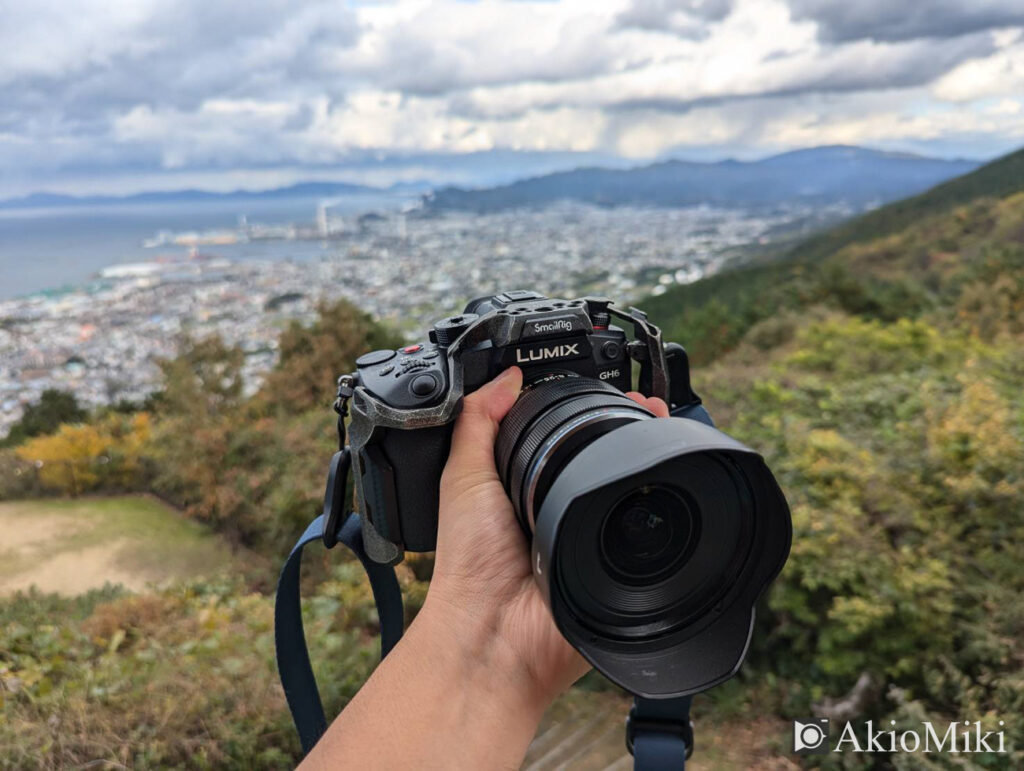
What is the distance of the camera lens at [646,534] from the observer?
960mm

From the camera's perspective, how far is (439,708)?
0.93m

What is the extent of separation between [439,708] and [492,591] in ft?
0.63

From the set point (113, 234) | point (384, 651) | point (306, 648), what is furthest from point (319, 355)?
point (113, 234)

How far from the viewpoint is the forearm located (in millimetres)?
905

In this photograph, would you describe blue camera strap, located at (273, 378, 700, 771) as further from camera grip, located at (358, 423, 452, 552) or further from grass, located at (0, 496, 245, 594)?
grass, located at (0, 496, 245, 594)

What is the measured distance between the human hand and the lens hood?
8 centimetres

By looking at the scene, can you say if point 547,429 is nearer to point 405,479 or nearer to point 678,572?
point 678,572

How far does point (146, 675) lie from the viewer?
2.51 meters

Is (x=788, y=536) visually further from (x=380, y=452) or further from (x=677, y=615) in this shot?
(x=380, y=452)

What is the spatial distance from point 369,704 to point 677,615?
0.48m

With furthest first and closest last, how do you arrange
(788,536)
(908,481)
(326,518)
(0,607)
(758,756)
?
1. (0,607)
2. (908,481)
3. (758,756)
4. (326,518)
5. (788,536)

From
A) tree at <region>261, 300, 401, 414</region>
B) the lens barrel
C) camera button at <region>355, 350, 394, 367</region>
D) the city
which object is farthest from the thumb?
tree at <region>261, 300, 401, 414</region>

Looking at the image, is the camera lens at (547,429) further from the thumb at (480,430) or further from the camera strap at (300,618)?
the camera strap at (300,618)

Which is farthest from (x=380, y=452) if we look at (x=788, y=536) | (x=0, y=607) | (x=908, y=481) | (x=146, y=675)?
(x=0, y=607)
